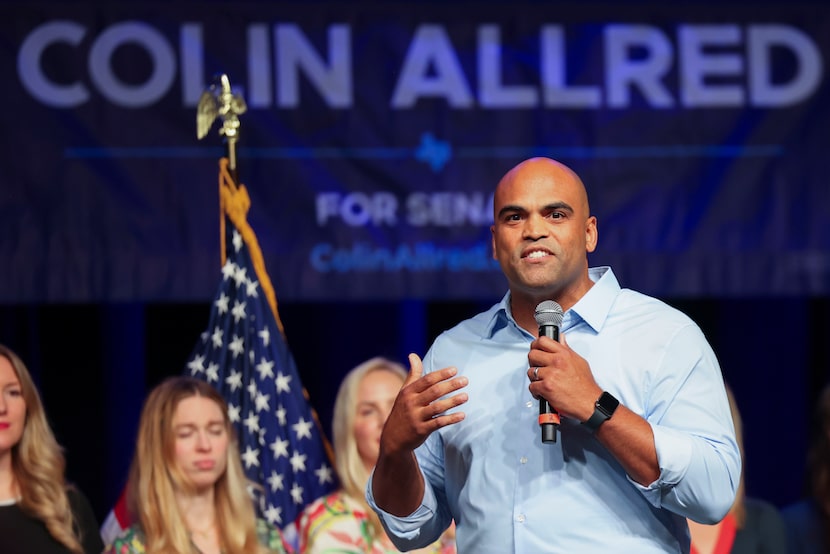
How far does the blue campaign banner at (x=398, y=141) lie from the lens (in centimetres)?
498

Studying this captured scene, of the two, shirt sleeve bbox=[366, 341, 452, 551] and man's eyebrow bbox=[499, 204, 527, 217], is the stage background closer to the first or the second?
shirt sleeve bbox=[366, 341, 452, 551]

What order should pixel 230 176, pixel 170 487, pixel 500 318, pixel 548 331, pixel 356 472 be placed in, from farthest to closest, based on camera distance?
pixel 230 176, pixel 356 472, pixel 170 487, pixel 500 318, pixel 548 331

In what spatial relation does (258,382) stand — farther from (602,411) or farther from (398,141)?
(602,411)

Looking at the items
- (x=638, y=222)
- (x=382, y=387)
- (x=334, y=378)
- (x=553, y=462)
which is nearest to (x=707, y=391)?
(x=553, y=462)

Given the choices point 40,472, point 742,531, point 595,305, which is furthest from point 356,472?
point 595,305

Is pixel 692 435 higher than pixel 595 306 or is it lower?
lower

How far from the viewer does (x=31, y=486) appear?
13.6ft

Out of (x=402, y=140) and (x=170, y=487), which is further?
(x=402, y=140)

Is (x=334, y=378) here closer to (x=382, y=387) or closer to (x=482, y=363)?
(x=382, y=387)

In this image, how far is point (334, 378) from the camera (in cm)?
604

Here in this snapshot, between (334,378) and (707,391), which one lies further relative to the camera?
(334,378)

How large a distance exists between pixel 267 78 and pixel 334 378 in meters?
1.61

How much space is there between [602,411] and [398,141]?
114 inches

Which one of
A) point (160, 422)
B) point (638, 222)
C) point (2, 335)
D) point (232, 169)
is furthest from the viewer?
point (2, 335)
